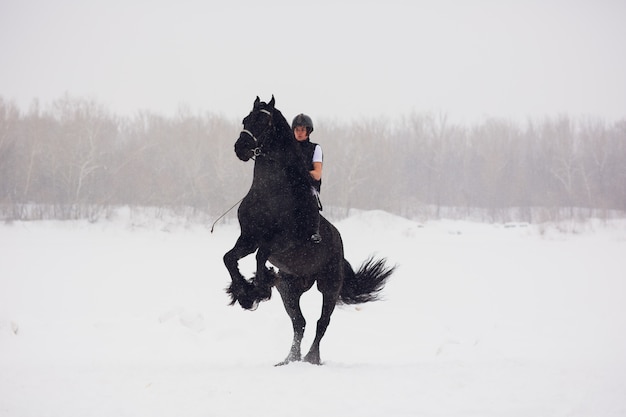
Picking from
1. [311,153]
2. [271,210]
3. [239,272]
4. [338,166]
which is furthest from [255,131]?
[338,166]

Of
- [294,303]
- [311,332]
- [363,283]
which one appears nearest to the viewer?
[294,303]

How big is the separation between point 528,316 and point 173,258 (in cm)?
1624

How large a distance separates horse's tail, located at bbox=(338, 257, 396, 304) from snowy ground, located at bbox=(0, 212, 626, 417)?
0.92 metres

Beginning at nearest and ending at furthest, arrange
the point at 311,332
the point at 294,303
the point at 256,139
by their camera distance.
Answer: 1. the point at 256,139
2. the point at 294,303
3. the point at 311,332

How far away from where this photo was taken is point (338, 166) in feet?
168

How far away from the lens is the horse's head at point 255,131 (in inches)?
230

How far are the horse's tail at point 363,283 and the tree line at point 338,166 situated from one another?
34.1 meters

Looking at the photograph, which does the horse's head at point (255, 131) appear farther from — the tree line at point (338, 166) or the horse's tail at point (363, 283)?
the tree line at point (338, 166)

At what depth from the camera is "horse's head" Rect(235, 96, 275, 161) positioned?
19.1 ft

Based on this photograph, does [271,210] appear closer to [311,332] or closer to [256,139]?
[256,139]

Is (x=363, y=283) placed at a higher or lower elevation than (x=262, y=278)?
lower

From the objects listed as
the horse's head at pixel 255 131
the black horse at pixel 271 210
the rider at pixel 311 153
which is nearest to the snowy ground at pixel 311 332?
the black horse at pixel 271 210

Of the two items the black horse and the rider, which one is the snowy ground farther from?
Result: the rider

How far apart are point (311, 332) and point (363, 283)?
16.9 ft
